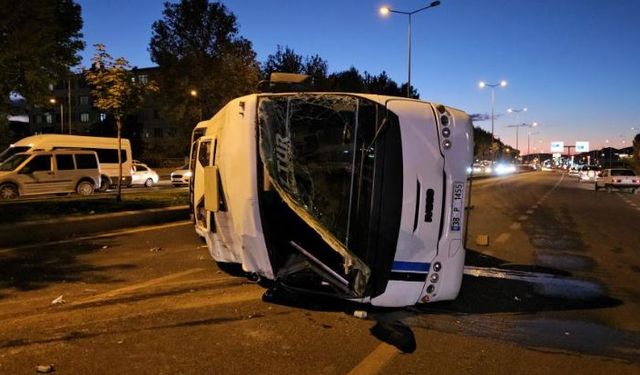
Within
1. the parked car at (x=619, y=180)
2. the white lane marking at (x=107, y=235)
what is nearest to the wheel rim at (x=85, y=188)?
the white lane marking at (x=107, y=235)

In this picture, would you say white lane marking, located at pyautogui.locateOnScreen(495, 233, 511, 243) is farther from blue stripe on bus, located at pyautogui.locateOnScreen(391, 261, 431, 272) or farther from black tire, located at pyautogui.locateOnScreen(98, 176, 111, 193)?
black tire, located at pyautogui.locateOnScreen(98, 176, 111, 193)

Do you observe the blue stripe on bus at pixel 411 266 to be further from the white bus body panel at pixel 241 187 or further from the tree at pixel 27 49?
the tree at pixel 27 49

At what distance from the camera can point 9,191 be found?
20391 mm

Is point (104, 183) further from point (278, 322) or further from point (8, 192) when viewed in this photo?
point (278, 322)

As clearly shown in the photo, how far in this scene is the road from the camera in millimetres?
4867

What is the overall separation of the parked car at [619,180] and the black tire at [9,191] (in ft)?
110

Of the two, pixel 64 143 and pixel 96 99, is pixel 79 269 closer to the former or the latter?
pixel 96 99

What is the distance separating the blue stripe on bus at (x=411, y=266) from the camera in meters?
5.31

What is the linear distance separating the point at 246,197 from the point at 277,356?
1.49m

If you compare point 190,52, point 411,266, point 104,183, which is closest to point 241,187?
point 411,266

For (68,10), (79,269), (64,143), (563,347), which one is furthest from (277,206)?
(64,143)

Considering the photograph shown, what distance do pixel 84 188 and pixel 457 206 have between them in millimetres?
20301

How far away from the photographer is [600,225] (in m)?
15.8

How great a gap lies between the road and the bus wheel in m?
13.6
